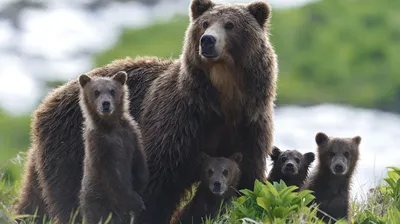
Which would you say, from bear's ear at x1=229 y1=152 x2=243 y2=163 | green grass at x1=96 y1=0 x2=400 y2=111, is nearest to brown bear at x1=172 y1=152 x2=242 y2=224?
bear's ear at x1=229 y1=152 x2=243 y2=163

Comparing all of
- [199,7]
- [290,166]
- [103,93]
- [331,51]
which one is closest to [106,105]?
[103,93]

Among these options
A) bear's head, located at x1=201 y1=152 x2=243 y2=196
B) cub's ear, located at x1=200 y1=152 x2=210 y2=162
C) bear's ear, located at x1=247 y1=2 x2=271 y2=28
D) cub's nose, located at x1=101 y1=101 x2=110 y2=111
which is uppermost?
bear's ear, located at x1=247 y1=2 x2=271 y2=28

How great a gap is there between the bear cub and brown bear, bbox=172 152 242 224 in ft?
2.65

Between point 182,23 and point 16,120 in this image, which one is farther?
point 182,23

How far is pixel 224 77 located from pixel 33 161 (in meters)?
2.18

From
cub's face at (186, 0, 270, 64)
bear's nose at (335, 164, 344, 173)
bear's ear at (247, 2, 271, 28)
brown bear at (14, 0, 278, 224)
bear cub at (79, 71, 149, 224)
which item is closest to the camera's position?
bear cub at (79, 71, 149, 224)

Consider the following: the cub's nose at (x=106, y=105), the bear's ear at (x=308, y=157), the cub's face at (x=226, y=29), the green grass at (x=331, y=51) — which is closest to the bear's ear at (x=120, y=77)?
the cub's nose at (x=106, y=105)

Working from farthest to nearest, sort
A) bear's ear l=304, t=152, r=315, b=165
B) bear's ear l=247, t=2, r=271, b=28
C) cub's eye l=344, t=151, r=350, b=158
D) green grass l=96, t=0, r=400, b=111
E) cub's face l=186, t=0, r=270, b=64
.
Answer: green grass l=96, t=0, r=400, b=111 < bear's ear l=304, t=152, r=315, b=165 < cub's eye l=344, t=151, r=350, b=158 < bear's ear l=247, t=2, r=271, b=28 < cub's face l=186, t=0, r=270, b=64

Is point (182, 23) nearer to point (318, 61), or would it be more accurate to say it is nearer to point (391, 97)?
point (318, 61)

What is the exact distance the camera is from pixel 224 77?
28.3ft

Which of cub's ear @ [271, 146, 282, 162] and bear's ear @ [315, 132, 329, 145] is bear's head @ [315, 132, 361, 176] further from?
cub's ear @ [271, 146, 282, 162]

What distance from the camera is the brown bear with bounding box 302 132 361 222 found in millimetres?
8977

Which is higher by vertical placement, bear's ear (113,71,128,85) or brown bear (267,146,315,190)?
bear's ear (113,71,128,85)

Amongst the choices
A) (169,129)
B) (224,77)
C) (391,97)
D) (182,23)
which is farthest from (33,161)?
(182,23)
